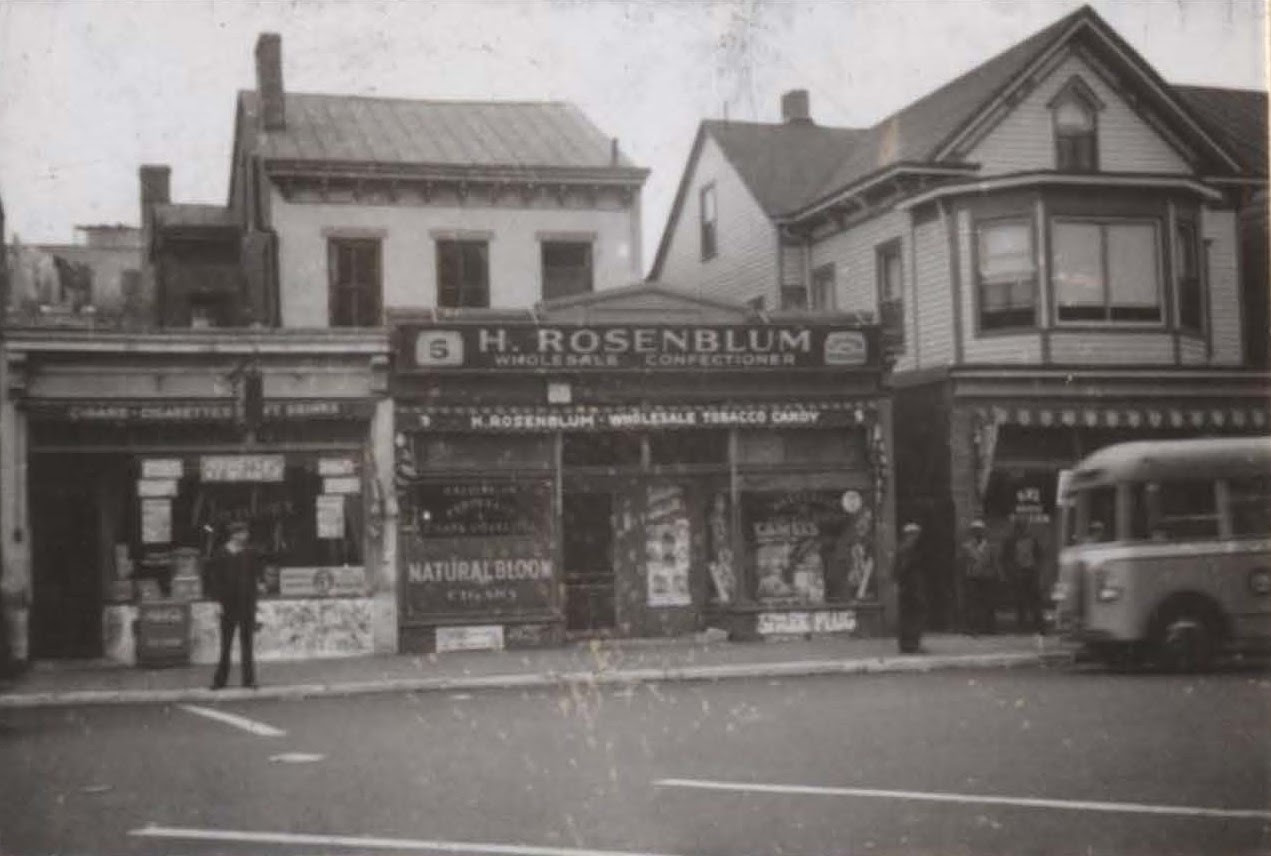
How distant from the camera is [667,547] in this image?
2334 centimetres

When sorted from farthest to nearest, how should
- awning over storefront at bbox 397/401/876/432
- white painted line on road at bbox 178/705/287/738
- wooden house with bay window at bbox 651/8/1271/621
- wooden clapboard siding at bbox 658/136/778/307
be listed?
1. wooden clapboard siding at bbox 658/136/778/307
2. wooden house with bay window at bbox 651/8/1271/621
3. awning over storefront at bbox 397/401/876/432
4. white painted line on road at bbox 178/705/287/738

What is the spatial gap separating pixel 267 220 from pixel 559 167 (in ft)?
16.3

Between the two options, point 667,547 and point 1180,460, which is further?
point 667,547

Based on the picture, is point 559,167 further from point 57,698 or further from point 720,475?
point 57,698

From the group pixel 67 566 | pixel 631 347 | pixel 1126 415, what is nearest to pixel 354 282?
pixel 631 347

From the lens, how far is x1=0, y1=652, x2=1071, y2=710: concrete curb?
56.3 feet

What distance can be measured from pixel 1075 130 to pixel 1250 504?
33.5 feet

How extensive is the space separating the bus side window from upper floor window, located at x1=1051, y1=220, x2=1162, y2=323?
713 cm

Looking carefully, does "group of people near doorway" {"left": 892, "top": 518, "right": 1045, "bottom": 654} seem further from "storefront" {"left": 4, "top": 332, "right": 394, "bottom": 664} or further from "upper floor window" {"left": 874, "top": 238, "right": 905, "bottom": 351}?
"storefront" {"left": 4, "top": 332, "right": 394, "bottom": 664}

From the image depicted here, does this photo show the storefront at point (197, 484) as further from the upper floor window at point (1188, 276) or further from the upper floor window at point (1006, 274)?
the upper floor window at point (1188, 276)

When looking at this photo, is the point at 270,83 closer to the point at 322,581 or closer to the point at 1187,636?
the point at 322,581

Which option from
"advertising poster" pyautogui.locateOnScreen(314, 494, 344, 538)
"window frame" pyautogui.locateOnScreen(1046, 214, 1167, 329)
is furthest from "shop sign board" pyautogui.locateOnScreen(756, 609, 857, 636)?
"advertising poster" pyautogui.locateOnScreen(314, 494, 344, 538)

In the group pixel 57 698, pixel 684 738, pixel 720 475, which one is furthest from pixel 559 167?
pixel 684 738

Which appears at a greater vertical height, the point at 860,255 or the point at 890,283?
the point at 860,255
